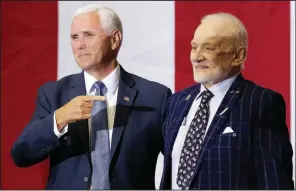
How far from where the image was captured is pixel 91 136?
2086mm

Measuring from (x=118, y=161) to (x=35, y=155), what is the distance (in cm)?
21

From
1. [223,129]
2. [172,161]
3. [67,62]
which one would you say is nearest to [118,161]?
[172,161]

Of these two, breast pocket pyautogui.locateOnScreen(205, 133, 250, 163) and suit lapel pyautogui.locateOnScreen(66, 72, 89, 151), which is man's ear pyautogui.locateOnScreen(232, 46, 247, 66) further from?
suit lapel pyautogui.locateOnScreen(66, 72, 89, 151)

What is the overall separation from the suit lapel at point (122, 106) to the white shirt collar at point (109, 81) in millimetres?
15

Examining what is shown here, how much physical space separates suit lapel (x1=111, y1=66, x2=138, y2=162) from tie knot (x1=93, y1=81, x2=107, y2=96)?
1.6 inches

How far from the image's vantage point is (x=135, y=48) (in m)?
2.87

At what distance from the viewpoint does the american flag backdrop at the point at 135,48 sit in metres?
2.85

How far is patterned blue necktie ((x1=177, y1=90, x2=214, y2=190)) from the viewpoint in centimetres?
191

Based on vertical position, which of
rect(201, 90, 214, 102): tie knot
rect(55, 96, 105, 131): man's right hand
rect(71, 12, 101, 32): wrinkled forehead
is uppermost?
rect(71, 12, 101, 32): wrinkled forehead

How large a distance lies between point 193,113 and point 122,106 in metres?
0.23

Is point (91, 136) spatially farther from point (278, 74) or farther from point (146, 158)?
point (278, 74)

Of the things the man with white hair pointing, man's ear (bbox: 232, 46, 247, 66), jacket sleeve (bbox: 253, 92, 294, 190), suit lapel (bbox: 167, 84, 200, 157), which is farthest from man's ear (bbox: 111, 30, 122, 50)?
jacket sleeve (bbox: 253, 92, 294, 190)

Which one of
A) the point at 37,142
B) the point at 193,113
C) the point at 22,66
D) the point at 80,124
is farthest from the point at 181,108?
the point at 22,66

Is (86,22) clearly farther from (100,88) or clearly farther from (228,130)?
(228,130)
